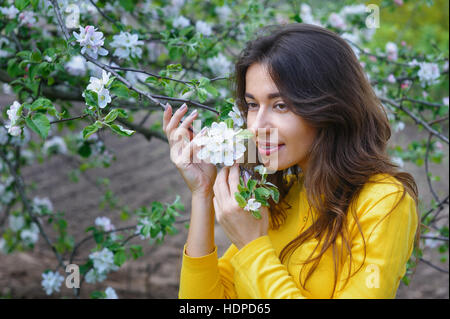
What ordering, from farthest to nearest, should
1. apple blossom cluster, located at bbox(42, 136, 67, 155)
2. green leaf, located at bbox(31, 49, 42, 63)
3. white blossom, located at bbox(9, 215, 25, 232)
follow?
apple blossom cluster, located at bbox(42, 136, 67, 155)
white blossom, located at bbox(9, 215, 25, 232)
green leaf, located at bbox(31, 49, 42, 63)

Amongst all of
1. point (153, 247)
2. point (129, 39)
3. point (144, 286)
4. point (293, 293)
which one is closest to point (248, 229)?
point (293, 293)

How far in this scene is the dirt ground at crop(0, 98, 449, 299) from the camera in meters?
3.43

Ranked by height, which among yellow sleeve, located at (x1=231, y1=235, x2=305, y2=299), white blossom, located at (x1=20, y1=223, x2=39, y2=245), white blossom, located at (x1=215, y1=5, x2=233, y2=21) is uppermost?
white blossom, located at (x1=215, y1=5, x2=233, y2=21)

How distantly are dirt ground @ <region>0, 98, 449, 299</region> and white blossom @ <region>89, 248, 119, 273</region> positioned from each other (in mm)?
1089

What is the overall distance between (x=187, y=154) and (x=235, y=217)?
8.6 inches

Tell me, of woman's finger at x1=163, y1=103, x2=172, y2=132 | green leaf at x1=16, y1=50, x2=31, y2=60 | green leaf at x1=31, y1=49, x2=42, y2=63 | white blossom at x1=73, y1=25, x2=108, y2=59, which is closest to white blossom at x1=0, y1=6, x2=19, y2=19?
green leaf at x1=16, y1=50, x2=31, y2=60

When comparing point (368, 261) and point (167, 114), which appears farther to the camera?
point (167, 114)

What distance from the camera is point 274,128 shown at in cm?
131

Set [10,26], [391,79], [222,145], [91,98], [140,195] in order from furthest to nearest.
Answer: [140,195] < [391,79] < [10,26] < [91,98] < [222,145]

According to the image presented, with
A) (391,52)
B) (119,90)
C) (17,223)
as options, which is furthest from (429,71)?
(17,223)

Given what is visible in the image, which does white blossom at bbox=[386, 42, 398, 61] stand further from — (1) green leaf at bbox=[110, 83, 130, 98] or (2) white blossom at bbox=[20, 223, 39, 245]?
(2) white blossom at bbox=[20, 223, 39, 245]

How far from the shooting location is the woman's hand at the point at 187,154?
52.2 inches

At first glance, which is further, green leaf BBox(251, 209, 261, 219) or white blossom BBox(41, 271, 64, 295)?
white blossom BBox(41, 271, 64, 295)

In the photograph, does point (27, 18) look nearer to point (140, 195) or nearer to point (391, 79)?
point (391, 79)
